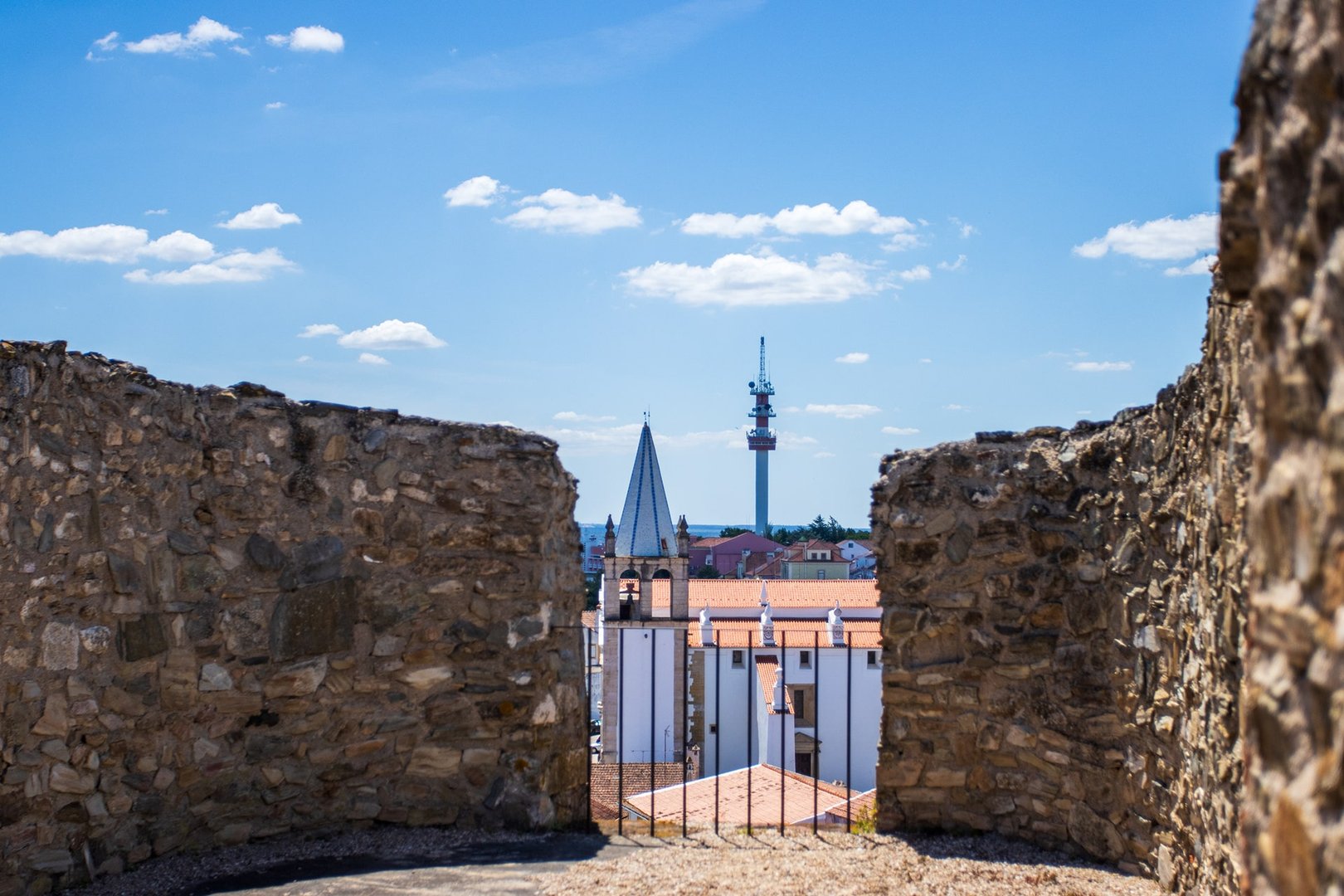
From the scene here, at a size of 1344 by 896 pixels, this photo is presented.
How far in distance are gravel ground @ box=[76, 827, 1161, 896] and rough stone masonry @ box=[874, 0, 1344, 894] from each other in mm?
269

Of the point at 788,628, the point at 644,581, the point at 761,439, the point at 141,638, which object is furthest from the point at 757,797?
the point at 761,439

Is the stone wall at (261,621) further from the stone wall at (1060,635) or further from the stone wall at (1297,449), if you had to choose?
the stone wall at (1297,449)

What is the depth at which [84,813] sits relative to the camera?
13.8 feet

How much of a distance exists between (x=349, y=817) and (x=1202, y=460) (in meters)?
3.73

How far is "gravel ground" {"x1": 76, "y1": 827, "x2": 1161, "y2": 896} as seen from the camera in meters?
4.26

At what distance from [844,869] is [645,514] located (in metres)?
33.5

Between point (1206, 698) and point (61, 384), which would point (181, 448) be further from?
point (1206, 698)

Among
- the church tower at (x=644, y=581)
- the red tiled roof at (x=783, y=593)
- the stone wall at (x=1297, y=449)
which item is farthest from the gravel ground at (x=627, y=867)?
the red tiled roof at (x=783, y=593)

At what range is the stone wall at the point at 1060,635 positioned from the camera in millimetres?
3822

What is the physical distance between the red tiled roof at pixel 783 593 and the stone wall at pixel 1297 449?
3791cm

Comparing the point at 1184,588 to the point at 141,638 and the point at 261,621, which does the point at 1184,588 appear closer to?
the point at 261,621

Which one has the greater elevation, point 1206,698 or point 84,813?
point 1206,698

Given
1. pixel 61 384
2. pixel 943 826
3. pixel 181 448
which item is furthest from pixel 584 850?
pixel 61 384

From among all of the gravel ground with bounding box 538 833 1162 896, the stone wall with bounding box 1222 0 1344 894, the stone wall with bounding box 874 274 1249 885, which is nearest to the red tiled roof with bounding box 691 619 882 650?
the stone wall with bounding box 874 274 1249 885
